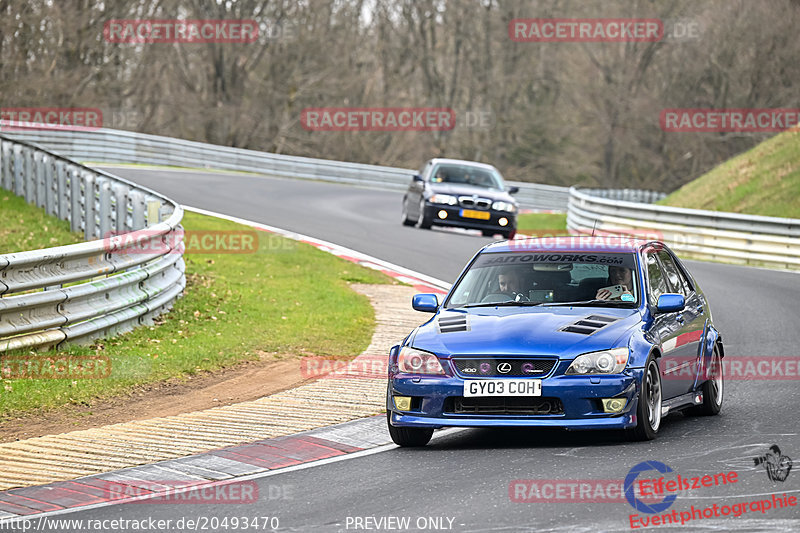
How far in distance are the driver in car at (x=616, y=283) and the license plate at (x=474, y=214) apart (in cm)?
1616

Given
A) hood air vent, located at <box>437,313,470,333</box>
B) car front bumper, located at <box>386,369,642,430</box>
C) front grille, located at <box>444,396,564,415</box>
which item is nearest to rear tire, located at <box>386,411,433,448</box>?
car front bumper, located at <box>386,369,642,430</box>

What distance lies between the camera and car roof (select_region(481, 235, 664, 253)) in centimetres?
966

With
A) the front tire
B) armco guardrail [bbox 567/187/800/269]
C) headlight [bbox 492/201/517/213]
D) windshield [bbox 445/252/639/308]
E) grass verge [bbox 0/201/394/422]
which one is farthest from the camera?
headlight [bbox 492/201/517/213]

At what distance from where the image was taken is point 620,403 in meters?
8.08

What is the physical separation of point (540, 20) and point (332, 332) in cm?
5211

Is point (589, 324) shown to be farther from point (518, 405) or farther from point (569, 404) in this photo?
point (518, 405)

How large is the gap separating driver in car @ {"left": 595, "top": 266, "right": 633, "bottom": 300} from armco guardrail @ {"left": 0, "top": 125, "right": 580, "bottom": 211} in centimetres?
3162

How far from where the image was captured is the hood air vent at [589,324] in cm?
836

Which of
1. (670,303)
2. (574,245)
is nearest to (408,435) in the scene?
(670,303)

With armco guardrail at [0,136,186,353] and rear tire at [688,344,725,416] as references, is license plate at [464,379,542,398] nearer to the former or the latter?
rear tire at [688,344,725,416]

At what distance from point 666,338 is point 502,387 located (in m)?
1.54

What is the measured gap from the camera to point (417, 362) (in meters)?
8.44

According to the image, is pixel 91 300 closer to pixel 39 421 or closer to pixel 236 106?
pixel 39 421

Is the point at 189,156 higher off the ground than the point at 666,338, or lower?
lower
